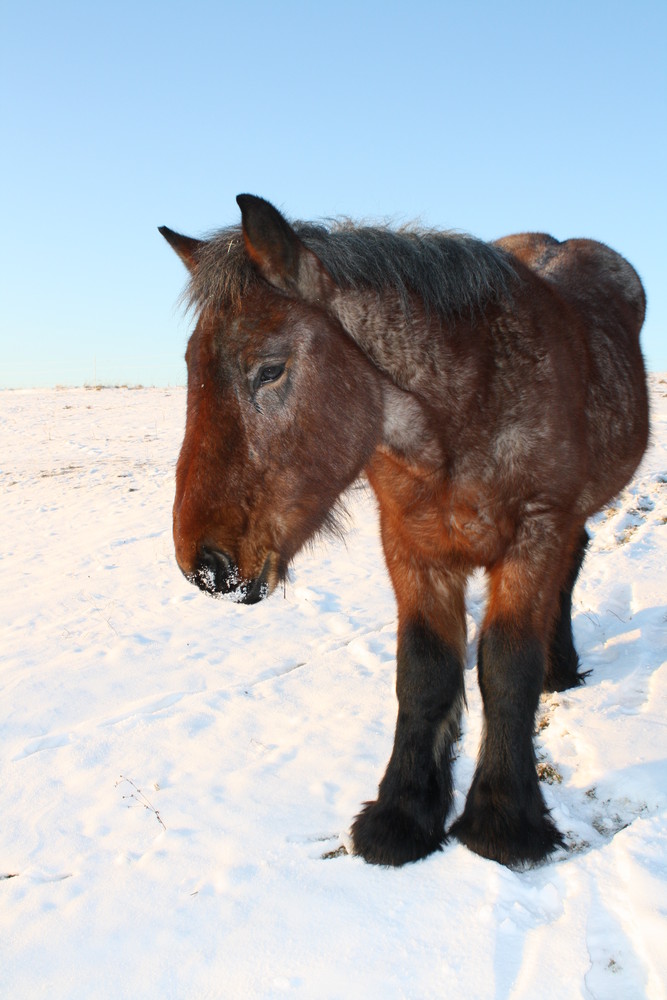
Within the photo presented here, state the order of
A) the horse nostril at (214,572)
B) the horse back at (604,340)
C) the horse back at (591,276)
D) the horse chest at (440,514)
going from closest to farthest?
the horse nostril at (214,572) → the horse chest at (440,514) → the horse back at (604,340) → the horse back at (591,276)

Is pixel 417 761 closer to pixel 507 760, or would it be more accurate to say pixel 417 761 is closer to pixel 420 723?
pixel 420 723

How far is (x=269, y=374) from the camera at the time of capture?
2477 millimetres

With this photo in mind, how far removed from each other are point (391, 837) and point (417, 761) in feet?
1.10

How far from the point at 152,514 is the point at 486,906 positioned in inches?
255

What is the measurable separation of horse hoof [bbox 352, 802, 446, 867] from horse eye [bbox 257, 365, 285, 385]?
1.68 m

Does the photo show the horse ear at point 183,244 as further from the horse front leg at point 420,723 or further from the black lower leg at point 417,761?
the black lower leg at point 417,761

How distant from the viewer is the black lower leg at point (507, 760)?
2508mm

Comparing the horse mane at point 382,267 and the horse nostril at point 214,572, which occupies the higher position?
the horse mane at point 382,267

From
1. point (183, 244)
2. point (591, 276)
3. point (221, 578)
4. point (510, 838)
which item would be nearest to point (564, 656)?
point (510, 838)

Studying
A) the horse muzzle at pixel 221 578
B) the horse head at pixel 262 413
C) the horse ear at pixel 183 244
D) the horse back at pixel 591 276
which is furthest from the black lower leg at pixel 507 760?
the horse ear at pixel 183 244

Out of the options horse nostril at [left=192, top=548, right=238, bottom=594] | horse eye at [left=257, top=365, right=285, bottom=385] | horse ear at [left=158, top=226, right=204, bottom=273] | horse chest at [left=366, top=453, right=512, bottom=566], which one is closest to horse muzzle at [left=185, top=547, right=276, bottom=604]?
horse nostril at [left=192, top=548, right=238, bottom=594]

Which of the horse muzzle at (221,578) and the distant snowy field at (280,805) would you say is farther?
the horse muzzle at (221,578)

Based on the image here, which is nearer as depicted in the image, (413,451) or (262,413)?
(262,413)

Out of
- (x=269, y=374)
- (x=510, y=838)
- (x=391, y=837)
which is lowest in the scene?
(x=391, y=837)
